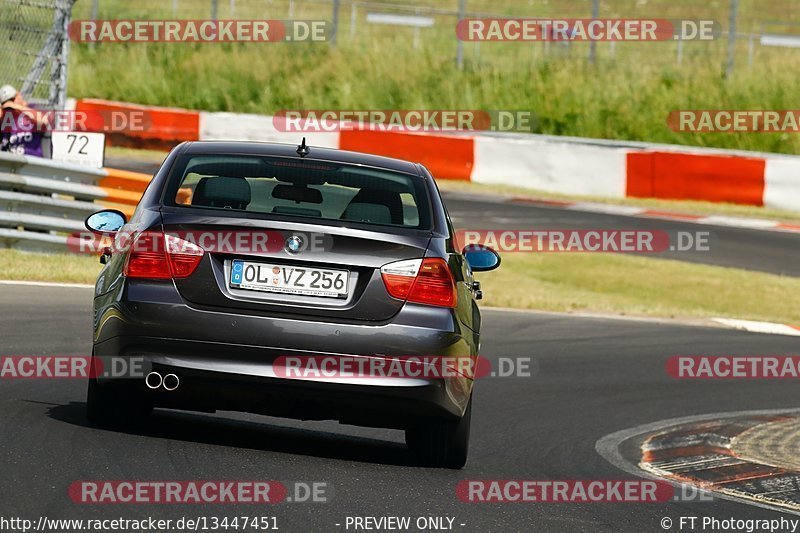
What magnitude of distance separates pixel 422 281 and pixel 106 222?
187cm

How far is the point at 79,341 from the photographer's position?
10.9m

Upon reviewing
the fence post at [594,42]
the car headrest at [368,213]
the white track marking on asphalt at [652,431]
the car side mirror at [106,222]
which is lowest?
the white track marking on asphalt at [652,431]

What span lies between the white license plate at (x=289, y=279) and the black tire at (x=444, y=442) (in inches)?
36.5

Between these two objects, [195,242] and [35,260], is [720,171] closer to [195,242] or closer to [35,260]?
[35,260]

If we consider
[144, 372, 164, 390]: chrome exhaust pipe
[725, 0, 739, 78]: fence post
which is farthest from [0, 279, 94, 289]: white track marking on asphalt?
[725, 0, 739, 78]: fence post

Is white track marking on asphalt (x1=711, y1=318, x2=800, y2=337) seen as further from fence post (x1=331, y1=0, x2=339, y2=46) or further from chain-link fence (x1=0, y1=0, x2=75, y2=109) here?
fence post (x1=331, y1=0, x2=339, y2=46)

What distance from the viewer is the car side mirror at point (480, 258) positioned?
809 cm

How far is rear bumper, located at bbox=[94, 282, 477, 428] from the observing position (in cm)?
669

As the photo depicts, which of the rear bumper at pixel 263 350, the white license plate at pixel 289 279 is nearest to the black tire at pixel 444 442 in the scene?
the rear bumper at pixel 263 350

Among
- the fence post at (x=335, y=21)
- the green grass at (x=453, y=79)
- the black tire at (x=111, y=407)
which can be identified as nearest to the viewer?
the black tire at (x=111, y=407)

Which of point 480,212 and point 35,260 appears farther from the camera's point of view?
point 480,212

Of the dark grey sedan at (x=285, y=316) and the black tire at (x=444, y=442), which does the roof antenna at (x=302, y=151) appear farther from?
the black tire at (x=444, y=442)

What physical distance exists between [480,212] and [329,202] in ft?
35.0

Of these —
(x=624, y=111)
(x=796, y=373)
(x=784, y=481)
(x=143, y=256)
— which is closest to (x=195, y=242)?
(x=143, y=256)
